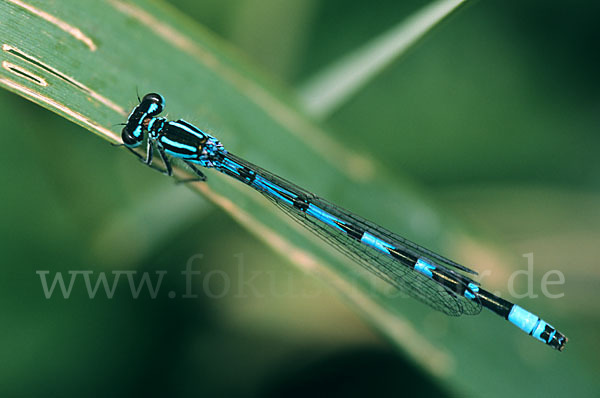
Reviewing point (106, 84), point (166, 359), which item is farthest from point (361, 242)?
point (106, 84)

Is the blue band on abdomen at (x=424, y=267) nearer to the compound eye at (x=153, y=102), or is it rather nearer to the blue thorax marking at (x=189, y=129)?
the blue thorax marking at (x=189, y=129)

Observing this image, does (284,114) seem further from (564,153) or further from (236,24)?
(564,153)

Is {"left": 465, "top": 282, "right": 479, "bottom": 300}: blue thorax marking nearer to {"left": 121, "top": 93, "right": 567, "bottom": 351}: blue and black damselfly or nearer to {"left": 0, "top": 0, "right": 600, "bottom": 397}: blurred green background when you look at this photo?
{"left": 121, "top": 93, "right": 567, "bottom": 351}: blue and black damselfly

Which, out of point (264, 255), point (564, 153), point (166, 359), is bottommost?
point (166, 359)

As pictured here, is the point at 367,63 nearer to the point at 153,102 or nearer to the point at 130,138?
the point at 153,102

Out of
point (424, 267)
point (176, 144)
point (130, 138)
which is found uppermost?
point (424, 267)

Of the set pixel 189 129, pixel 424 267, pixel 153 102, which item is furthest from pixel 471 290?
pixel 153 102

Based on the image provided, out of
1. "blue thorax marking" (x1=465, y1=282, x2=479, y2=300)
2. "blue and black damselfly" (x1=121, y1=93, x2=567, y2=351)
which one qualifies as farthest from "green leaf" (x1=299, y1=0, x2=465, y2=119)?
"blue thorax marking" (x1=465, y1=282, x2=479, y2=300)
